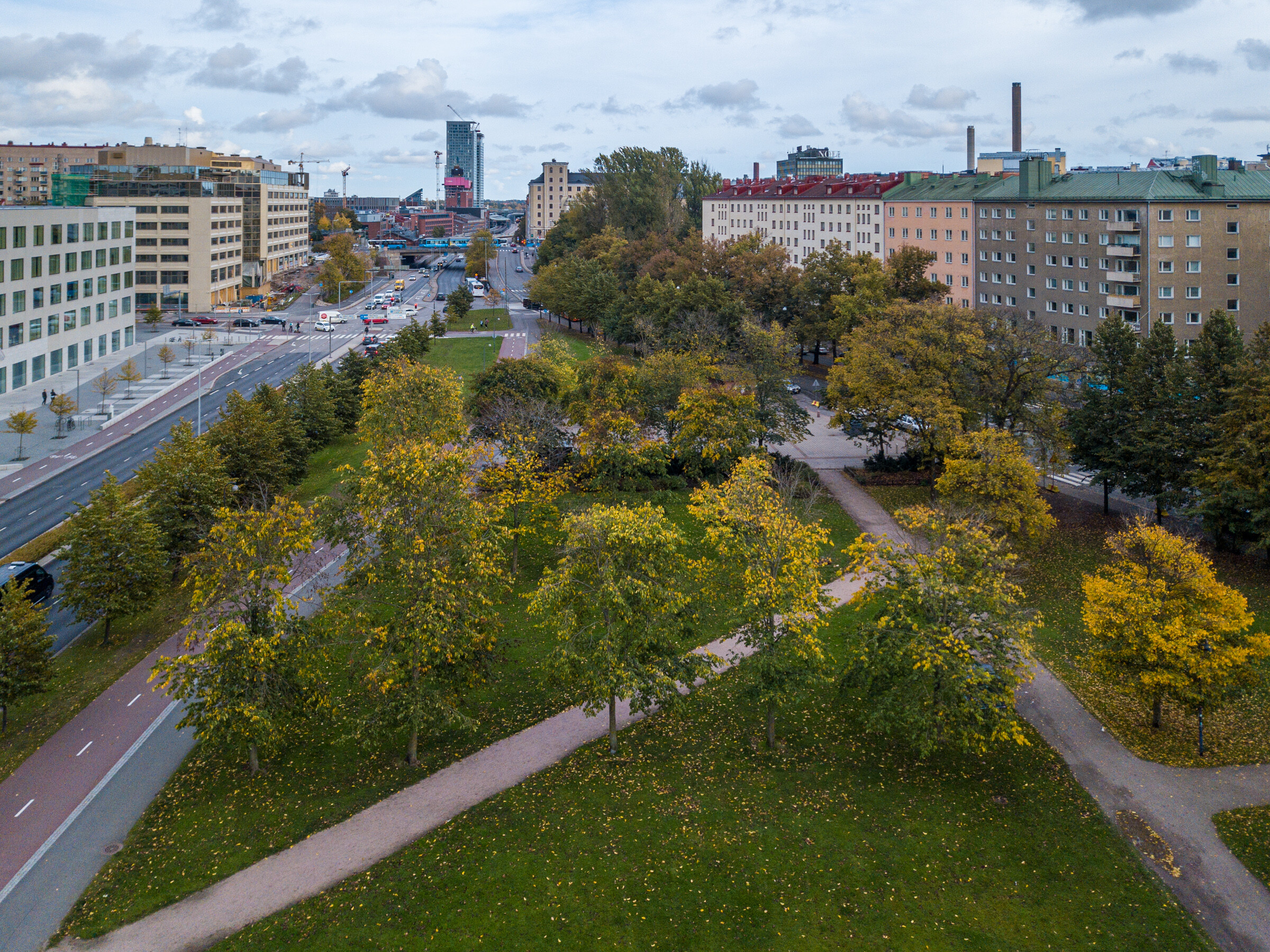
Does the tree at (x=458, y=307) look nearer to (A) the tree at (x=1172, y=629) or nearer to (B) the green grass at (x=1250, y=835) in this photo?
(A) the tree at (x=1172, y=629)

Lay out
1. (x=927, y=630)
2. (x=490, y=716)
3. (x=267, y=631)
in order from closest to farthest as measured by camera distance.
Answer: (x=927, y=630) → (x=267, y=631) → (x=490, y=716)

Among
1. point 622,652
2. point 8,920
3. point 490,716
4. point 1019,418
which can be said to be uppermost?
point 1019,418

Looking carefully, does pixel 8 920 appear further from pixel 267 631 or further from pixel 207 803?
pixel 267 631

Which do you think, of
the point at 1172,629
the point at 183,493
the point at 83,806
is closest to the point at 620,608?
the point at 1172,629

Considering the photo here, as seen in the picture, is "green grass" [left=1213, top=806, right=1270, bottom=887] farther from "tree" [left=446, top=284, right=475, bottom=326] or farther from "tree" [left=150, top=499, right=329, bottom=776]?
"tree" [left=446, top=284, right=475, bottom=326]

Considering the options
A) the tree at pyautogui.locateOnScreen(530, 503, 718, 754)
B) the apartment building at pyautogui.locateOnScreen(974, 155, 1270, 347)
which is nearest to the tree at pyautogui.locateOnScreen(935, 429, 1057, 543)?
the tree at pyautogui.locateOnScreen(530, 503, 718, 754)

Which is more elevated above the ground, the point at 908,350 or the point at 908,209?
the point at 908,209

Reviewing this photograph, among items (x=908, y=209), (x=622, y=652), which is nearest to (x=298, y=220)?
(x=908, y=209)
